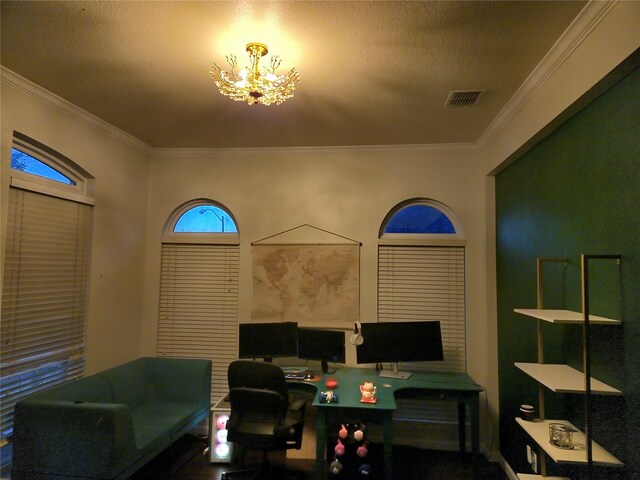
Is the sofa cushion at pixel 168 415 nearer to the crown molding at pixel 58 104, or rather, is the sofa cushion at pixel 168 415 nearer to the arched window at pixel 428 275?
the arched window at pixel 428 275

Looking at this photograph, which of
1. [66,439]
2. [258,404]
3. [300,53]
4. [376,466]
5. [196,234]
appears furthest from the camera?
[196,234]

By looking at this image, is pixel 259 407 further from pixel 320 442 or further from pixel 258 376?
pixel 320 442

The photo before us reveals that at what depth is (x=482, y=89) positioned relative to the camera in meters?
2.40

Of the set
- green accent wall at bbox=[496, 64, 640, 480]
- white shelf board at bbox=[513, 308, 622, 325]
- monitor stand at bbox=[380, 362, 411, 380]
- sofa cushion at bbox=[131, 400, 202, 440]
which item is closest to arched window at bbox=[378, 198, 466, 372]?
monitor stand at bbox=[380, 362, 411, 380]


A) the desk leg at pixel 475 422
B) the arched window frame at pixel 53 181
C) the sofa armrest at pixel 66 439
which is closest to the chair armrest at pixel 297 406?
the sofa armrest at pixel 66 439

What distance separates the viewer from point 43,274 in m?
2.64

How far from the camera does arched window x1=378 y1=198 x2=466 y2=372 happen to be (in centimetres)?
349

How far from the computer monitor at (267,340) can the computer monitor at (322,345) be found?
82mm

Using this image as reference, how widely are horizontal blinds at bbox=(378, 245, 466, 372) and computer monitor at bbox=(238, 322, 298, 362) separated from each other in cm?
95

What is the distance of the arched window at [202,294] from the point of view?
3.73 m

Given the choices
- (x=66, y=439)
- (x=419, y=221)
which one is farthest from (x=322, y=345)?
(x=66, y=439)

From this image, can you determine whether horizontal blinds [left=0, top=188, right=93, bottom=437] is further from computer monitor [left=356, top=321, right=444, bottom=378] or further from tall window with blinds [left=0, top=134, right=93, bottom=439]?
computer monitor [left=356, top=321, right=444, bottom=378]

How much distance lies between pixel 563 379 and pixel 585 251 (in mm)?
675

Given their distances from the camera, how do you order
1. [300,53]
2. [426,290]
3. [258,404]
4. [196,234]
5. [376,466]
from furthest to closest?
[196,234], [426,290], [376,466], [258,404], [300,53]
